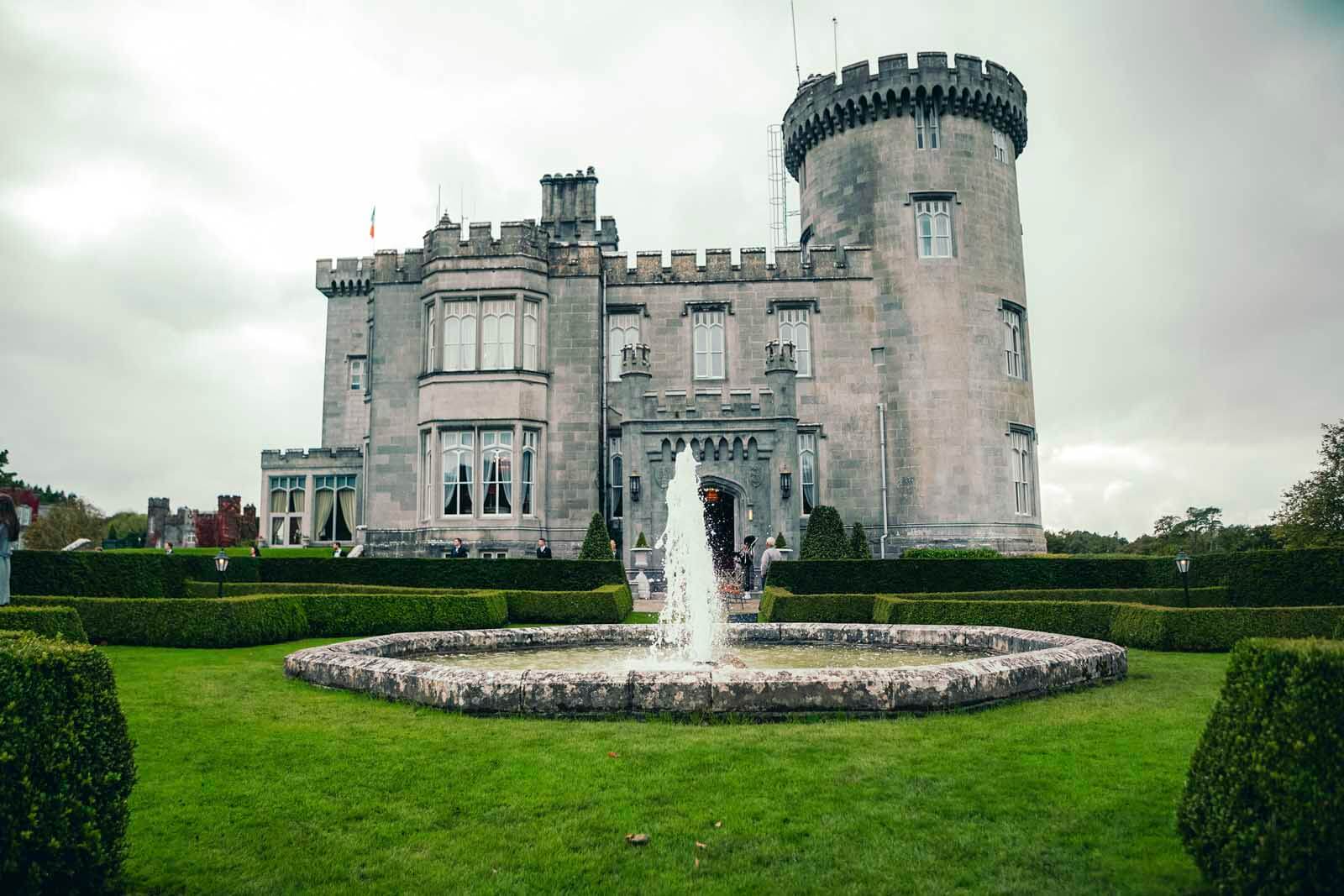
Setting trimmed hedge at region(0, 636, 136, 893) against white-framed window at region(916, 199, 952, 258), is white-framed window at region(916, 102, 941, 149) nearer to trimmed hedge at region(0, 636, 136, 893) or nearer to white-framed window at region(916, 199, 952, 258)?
white-framed window at region(916, 199, 952, 258)

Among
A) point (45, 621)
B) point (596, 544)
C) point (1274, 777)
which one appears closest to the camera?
point (1274, 777)

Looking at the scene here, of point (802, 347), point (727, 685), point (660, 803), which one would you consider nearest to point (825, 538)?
point (802, 347)

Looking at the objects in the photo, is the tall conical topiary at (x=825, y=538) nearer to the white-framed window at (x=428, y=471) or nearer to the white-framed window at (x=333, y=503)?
the white-framed window at (x=428, y=471)

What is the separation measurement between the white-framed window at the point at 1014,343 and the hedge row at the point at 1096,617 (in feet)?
56.0

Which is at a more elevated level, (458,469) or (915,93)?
(915,93)

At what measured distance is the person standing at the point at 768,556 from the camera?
80.4 ft

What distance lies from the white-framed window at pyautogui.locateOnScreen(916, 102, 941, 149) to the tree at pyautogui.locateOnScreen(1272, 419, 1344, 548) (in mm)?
21861

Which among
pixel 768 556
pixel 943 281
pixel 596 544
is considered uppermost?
pixel 943 281

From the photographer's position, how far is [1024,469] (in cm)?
3253

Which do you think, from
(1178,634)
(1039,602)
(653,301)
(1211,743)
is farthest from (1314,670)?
(653,301)

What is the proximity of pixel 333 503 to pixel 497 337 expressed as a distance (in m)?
11.8

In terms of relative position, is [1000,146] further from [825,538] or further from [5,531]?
[5,531]

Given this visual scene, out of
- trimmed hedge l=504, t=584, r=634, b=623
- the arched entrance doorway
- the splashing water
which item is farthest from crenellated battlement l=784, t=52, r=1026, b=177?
the splashing water

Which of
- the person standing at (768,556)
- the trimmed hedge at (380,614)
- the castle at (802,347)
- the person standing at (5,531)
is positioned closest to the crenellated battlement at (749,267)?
the castle at (802,347)
